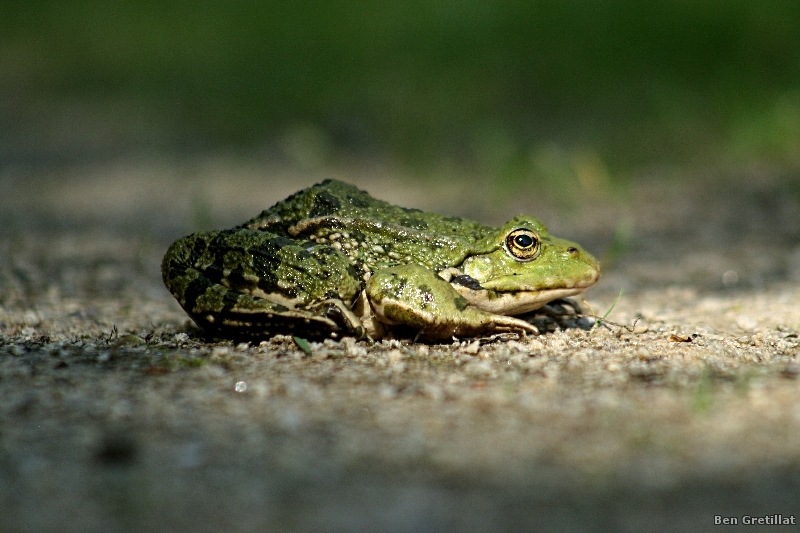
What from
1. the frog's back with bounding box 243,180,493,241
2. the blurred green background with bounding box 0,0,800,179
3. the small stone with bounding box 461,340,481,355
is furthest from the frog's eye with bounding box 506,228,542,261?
the blurred green background with bounding box 0,0,800,179

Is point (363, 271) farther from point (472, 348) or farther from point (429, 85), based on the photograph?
point (429, 85)

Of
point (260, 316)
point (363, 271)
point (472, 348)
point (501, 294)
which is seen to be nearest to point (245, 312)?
point (260, 316)

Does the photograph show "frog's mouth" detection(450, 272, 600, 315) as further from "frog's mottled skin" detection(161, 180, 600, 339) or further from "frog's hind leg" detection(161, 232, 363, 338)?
"frog's hind leg" detection(161, 232, 363, 338)

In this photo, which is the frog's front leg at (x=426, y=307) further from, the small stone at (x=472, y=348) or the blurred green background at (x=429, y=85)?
the blurred green background at (x=429, y=85)

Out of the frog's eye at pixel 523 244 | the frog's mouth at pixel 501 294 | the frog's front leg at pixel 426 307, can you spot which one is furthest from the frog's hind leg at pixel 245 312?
the frog's eye at pixel 523 244

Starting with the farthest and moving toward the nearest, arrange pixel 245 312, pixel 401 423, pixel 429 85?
1. pixel 429 85
2. pixel 245 312
3. pixel 401 423

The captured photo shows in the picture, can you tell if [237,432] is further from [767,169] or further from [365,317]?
[767,169]

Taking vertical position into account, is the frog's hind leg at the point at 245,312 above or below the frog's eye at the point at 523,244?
below

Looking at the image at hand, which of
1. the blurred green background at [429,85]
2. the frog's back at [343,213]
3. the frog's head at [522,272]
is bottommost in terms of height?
the frog's head at [522,272]
